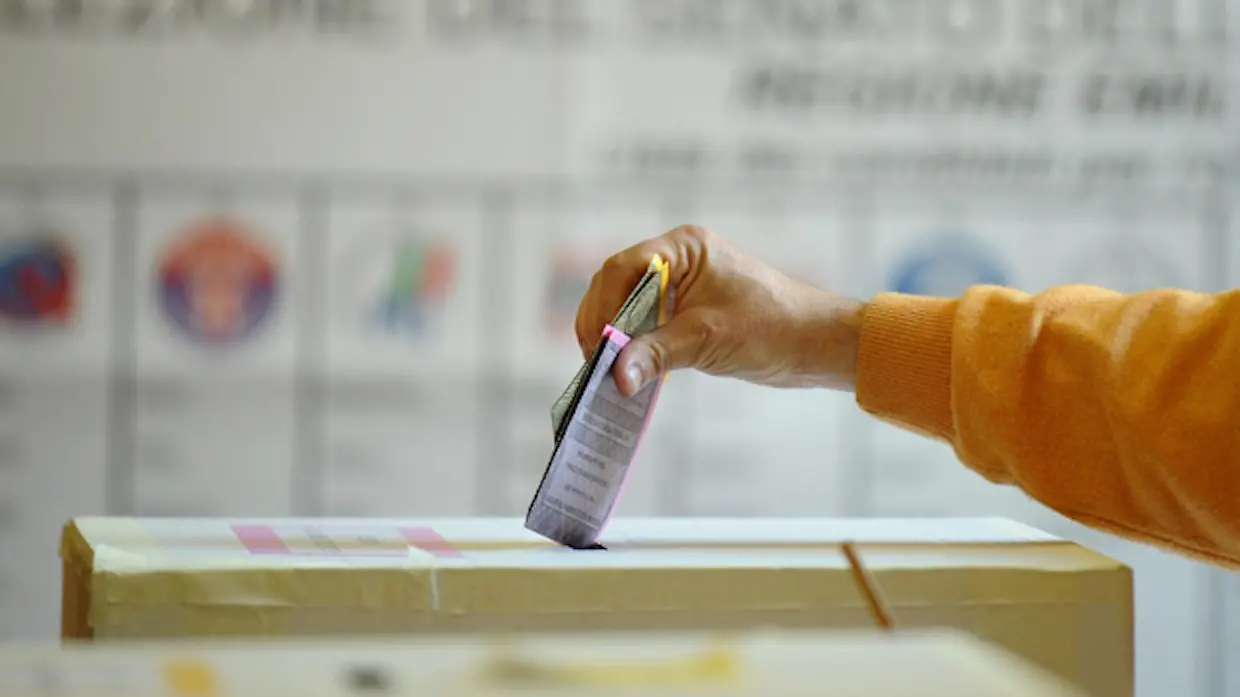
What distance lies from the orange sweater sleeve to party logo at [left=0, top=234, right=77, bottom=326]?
1.18 metres

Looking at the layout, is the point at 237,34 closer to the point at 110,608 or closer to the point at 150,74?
the point at 150,74

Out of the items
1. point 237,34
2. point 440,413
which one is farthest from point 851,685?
point 237,34

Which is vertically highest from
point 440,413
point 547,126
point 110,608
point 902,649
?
point 547,126

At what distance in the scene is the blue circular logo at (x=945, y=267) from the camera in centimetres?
182

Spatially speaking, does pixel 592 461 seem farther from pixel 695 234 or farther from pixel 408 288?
pixel 408 288

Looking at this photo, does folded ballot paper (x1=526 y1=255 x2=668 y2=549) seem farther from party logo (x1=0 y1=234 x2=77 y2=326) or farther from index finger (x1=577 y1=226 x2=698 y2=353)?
party logo (x1=0 y1=234 x2=77 y2=326)

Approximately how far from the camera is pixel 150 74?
1.66 metres

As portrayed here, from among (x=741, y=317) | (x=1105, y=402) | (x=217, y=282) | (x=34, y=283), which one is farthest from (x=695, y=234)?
(x=34, y=283)

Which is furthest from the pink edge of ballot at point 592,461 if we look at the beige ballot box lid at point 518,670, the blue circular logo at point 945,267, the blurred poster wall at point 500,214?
the blue circular logo at point 945,267

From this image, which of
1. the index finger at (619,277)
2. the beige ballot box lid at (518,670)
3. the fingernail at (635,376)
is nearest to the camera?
the beige ballot box lid at (518,670)

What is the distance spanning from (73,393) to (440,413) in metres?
0.47

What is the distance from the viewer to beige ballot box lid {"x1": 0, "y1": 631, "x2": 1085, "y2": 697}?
38 centimetres

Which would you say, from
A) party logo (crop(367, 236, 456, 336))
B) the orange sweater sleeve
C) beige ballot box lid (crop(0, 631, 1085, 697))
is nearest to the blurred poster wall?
party logo (crop(367, 236, 456, 336))

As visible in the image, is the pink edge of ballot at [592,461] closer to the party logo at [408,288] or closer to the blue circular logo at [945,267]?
the party logo at [408,288]
